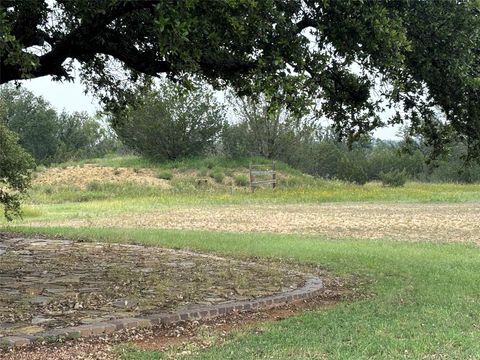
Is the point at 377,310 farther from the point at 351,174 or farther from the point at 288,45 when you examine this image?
the point at 351,174

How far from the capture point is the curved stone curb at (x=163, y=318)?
5938 mm

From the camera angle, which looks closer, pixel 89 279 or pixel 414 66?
pixel 414 66

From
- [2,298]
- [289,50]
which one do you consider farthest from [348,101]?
[2,298]

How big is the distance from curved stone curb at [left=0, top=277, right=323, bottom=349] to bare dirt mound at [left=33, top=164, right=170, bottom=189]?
85.5 ft

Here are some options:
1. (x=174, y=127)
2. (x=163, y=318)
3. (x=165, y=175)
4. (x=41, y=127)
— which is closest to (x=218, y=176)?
(x=165, y=175)

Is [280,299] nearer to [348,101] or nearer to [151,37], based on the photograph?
[348,101]

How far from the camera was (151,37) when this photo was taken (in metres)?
8.52

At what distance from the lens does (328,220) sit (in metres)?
21.0

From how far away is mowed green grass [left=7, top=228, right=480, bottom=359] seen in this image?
555cm

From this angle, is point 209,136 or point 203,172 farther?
point 209,136

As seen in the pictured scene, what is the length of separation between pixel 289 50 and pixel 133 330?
3426 millimetres

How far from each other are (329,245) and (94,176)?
23700 millimetres

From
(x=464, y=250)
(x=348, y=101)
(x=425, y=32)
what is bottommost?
(x=464, y=250)

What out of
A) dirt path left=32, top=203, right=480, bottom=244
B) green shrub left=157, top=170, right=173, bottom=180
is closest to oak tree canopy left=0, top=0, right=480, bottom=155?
dirt path left=32, top=203, right=480, bottom=244
